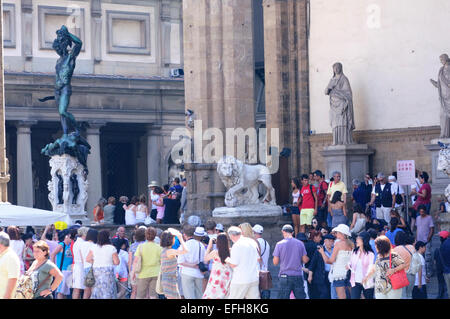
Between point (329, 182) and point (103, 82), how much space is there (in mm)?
20366

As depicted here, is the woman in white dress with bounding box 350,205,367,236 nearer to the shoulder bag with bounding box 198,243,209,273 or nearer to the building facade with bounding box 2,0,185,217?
the shoulder bag with bounding box 198,243,209,273

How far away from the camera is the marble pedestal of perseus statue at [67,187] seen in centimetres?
2945

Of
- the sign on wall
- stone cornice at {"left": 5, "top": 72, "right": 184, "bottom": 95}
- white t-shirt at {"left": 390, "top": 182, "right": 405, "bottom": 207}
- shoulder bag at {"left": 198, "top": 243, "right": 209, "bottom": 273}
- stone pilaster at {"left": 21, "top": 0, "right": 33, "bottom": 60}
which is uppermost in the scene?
stone pilaster at {"left": 21, "top": 0, "right": 33, "bottom": 60}

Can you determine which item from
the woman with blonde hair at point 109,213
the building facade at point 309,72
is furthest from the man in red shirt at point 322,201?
the woman with blonde hair at point 109,213

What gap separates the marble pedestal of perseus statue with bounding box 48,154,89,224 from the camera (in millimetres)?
29453

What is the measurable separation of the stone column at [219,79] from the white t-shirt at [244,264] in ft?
35.8

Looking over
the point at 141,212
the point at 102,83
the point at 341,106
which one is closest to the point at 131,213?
the point at 141,212

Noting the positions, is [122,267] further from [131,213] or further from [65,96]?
[65,96]

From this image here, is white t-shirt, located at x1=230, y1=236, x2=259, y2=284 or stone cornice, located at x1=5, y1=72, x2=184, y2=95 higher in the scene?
stone cornice, located at x1=5, y1=72, x2=184, y2=95

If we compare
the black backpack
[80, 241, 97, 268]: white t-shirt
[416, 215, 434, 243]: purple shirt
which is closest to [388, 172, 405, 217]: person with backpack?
the black backpack

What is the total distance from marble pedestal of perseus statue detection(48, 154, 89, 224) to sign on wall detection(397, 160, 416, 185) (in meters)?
8.52

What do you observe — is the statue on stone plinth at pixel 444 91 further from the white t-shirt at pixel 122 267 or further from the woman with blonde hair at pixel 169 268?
the woman with blonde hair at pixel 169 268

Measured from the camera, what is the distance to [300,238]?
1862 centimetres
